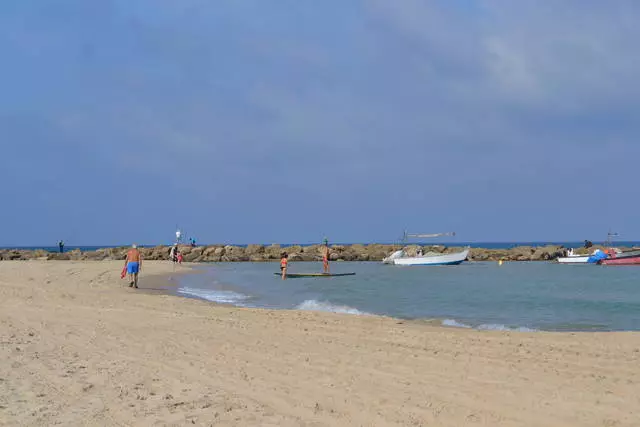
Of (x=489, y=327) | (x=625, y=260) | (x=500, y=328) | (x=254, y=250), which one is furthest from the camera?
(x=254, y=250)

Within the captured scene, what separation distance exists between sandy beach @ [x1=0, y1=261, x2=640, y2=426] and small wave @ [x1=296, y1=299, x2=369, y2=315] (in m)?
7.27

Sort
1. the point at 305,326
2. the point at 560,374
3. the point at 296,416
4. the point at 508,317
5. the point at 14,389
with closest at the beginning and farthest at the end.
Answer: the point at 296,416
the point at 14,389
the point at 560,374
the point at 305,326
the point at 508,317

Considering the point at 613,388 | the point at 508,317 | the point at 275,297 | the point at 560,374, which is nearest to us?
the point at 613,388

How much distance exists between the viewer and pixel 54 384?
704cm

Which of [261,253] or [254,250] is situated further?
[254,250]

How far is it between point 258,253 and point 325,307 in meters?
58.1

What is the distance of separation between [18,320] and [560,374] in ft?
34.1

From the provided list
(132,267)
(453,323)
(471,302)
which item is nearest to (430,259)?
(471,302)

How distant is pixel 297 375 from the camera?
8.11m

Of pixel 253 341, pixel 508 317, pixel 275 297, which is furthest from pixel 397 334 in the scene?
pixel 275 297

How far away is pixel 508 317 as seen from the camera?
20.5m

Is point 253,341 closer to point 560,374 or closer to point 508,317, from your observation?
point 560,374

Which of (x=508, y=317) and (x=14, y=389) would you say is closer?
(x=14, y=389)

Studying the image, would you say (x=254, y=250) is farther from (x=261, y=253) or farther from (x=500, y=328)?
→ (x=500, y=328)
